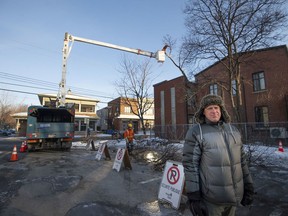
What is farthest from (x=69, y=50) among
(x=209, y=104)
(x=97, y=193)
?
(x=209, y=104)

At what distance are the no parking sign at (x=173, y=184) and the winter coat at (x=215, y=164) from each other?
201 cm

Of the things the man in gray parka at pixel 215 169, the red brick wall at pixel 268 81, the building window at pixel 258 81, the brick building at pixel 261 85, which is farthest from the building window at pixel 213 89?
the man in gray parka at pixel 215 169

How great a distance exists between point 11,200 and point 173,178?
4.01m

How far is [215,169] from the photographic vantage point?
2.10m

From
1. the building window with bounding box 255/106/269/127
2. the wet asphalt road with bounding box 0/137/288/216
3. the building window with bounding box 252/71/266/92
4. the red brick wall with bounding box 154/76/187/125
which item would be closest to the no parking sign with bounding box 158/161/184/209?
the wet asphalt road with bounding box 0/137/288/216

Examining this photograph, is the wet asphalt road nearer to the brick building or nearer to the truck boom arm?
Answer: the truck boom arm

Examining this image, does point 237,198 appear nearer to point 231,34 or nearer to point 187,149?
point 187,149

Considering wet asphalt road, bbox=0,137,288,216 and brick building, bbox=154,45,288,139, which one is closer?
wet asphalt road, bbox=0,137,288,216

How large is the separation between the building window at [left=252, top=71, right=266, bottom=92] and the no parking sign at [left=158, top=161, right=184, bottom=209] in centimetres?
1902

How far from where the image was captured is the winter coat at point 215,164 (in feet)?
6.82

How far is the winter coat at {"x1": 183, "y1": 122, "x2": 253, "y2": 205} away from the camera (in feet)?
6.82

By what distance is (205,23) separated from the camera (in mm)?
16156

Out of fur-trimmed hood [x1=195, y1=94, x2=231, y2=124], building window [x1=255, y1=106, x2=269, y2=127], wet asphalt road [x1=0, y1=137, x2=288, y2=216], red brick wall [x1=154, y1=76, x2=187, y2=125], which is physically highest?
red brick wall [x1=154, y1=76, x2=187, y2=125]

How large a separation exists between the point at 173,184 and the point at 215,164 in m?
2.43
